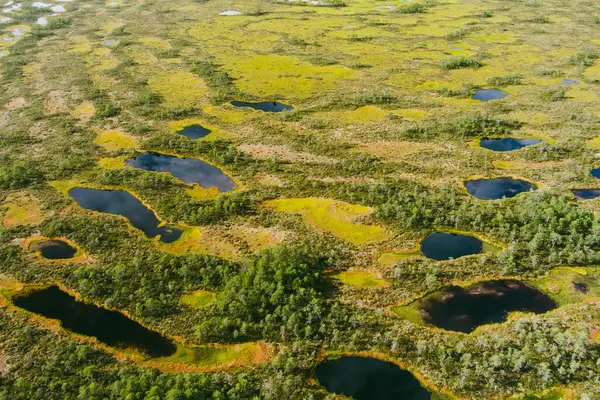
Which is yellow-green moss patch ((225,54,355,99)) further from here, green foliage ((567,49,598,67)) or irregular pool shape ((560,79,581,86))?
green foliage ((567,49,598,67))

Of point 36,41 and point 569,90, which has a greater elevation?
point 36,41

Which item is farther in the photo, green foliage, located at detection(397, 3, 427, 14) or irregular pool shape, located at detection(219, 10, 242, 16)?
irregular pool shape, located at detection(219, 10, 242, 16)

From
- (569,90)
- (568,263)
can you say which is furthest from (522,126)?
(568,263)

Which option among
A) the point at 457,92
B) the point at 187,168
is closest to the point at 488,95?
the point at 457,92

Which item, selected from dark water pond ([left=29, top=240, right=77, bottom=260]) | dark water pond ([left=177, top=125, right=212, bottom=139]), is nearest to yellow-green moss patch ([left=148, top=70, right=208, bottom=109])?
dark water pond ([left=177, top=125, right=212, bottom=139])

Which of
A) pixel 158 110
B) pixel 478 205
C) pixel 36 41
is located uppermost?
pixel 36 41

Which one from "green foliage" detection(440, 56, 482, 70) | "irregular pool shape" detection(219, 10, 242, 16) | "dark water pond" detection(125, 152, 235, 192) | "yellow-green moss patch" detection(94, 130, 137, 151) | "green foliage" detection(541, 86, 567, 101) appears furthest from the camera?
"irregular pool shape" detection(219, 10, 242, 16)

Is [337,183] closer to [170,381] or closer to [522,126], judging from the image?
[170,381]

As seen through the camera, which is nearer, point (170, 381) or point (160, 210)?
point (170, 381)
